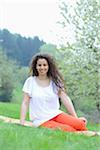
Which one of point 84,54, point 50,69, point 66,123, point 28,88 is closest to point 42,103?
point 28,88

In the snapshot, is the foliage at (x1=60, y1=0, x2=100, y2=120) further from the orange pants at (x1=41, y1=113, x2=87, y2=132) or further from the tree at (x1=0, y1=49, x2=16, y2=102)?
the tree at (x1=0, y1=49, x2=16, y2=102)

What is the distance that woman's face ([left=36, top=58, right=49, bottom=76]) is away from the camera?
8.63 m

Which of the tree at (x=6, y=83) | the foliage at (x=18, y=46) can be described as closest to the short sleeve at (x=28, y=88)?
the tree at (x=6, y=83)

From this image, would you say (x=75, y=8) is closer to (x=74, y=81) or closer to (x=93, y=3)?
(x=93, y=3)

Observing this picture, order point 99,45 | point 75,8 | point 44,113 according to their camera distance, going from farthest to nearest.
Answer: point 75,8 < point 99,45 < point 44,113

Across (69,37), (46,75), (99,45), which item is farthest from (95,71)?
(46,75)

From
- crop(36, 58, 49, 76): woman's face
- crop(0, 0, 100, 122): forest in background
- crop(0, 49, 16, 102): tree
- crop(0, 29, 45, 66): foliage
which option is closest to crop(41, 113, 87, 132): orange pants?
crop(36, 58, 49, 76): woman's face

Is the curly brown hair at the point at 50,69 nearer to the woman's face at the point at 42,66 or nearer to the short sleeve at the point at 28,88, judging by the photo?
the woman's face at the point at 42,66

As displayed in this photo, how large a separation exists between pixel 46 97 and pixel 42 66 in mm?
586

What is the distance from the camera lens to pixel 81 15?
2712cm

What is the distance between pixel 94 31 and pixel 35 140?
21.7 meters

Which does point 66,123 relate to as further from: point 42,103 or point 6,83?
point 6,83

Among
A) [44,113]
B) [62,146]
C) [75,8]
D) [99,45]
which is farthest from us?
[75,8]

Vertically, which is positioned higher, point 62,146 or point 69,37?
point 69,37
